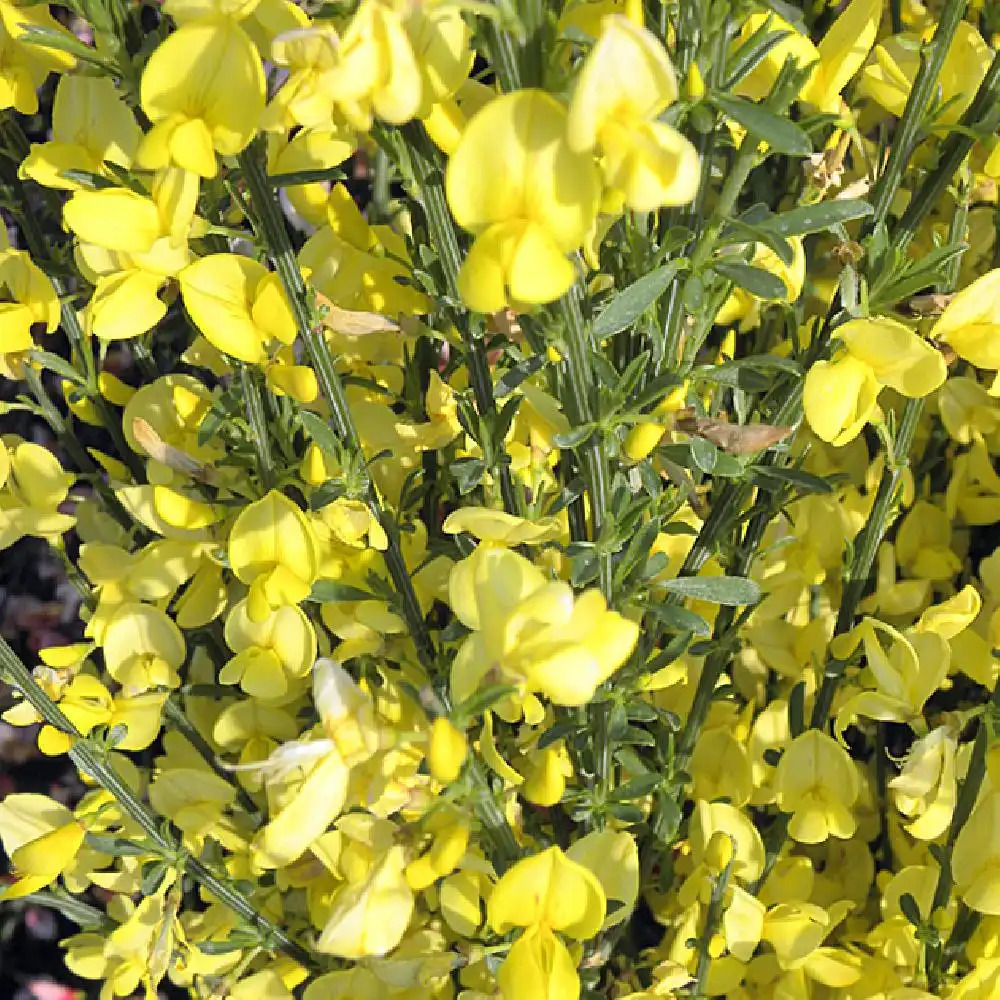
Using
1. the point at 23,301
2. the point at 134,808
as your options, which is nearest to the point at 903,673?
the point at 134,808

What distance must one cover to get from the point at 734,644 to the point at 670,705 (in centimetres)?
9

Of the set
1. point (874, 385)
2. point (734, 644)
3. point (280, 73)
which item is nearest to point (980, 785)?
point (734, 644)

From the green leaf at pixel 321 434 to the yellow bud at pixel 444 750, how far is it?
231 millimetres

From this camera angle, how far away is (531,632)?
0.60 m

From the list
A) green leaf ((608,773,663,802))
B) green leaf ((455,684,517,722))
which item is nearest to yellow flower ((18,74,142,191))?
green leaf ((455,684,517,722))

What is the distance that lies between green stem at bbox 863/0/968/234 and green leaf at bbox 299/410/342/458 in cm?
37

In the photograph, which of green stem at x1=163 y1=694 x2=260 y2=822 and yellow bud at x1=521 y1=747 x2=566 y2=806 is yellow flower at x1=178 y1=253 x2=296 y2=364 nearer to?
yellow bud at x1=521 y1=747 x2=566 y2=806

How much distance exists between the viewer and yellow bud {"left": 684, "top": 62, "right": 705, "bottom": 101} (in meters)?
0.62

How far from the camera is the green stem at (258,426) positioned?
818 millimetres

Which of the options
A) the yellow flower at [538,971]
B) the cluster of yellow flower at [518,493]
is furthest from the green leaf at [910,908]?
the yellow flower at [538,971]

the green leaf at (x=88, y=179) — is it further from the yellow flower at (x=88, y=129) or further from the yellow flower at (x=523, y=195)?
the yellow flower at (x=523, y=195)

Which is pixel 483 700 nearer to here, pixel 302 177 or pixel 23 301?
pixel 302 177

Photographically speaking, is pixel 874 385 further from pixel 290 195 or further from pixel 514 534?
pixel 290 195

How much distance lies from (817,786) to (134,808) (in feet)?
1.71
